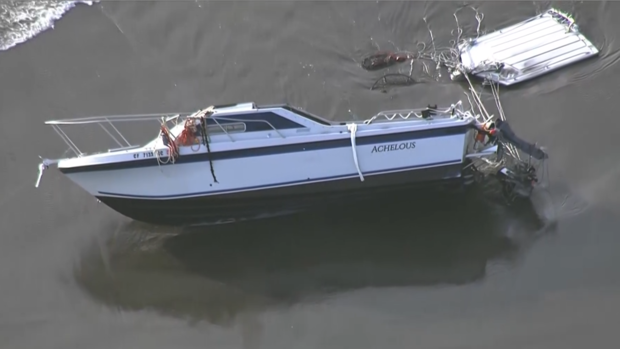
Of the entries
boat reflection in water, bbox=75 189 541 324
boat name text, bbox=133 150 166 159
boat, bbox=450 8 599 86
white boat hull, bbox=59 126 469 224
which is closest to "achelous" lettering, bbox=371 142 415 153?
white boat hull, bbox=59 126 469 224

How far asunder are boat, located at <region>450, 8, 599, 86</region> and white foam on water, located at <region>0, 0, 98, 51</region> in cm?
774

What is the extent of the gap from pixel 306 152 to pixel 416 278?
243 cm

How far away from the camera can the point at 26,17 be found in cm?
1416

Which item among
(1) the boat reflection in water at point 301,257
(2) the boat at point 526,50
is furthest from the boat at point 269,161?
(2) the boat at point 526,50

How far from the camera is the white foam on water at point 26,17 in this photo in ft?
45.2

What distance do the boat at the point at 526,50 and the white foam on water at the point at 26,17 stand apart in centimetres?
774

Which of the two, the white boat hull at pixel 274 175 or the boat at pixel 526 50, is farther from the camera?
the boat at pixel 526 50

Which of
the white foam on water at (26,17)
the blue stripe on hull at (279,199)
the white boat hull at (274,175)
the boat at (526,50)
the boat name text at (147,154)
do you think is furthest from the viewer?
the white foam on water at (26,17)

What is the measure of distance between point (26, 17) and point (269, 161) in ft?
23.6

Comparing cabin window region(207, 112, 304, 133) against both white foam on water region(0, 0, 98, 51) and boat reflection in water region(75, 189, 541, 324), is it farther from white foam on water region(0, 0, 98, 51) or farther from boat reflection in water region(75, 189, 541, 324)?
white foam on water region(0, 0, 98, 51)

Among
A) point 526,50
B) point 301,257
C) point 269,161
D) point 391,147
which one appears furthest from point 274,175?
point 526,50

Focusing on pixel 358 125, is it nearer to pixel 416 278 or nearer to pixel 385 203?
pixel 385 203

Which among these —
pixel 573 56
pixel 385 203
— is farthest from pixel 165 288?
pixel 573 56

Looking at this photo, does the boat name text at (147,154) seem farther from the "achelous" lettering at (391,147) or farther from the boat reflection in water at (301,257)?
the "achelous" lettering at (391,147)
